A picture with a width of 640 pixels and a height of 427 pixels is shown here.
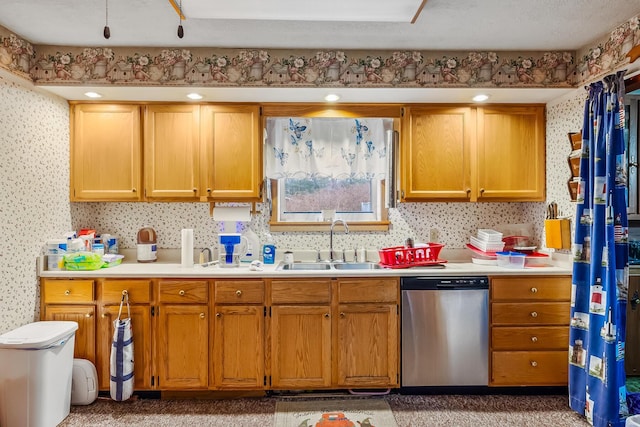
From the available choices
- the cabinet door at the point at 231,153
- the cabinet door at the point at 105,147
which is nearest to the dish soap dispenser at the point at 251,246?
the cabinet door at the point at 231,153

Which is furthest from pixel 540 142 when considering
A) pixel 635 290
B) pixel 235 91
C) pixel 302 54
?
pixel 235 91

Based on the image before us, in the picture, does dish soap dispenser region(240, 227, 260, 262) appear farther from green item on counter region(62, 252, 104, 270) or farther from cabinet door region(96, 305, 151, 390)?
green item on counter region(62, 252, 104, 270)

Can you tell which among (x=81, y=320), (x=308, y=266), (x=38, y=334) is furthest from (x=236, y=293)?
(x=38, y=334)

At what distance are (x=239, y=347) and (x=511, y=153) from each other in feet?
8.38

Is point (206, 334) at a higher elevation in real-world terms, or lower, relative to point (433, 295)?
lower

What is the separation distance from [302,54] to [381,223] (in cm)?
150

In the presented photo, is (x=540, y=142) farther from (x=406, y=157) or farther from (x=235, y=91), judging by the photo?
(x=235, y=91)

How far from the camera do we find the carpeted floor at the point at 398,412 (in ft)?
8.29

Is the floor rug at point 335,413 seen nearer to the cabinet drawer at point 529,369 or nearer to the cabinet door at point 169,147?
the cabinet drawer at point 529,369

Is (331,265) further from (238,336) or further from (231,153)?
(231,153)

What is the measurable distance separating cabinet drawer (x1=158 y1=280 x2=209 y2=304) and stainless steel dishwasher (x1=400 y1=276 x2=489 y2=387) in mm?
1405

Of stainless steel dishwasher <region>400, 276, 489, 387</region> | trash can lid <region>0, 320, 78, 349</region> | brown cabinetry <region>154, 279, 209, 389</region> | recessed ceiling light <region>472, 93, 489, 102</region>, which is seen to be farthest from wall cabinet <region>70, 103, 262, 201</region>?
recessed ceiling light <region>472, 93, 489, 102</region>

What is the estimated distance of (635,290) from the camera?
10.4 ft

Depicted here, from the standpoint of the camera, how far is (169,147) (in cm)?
310
